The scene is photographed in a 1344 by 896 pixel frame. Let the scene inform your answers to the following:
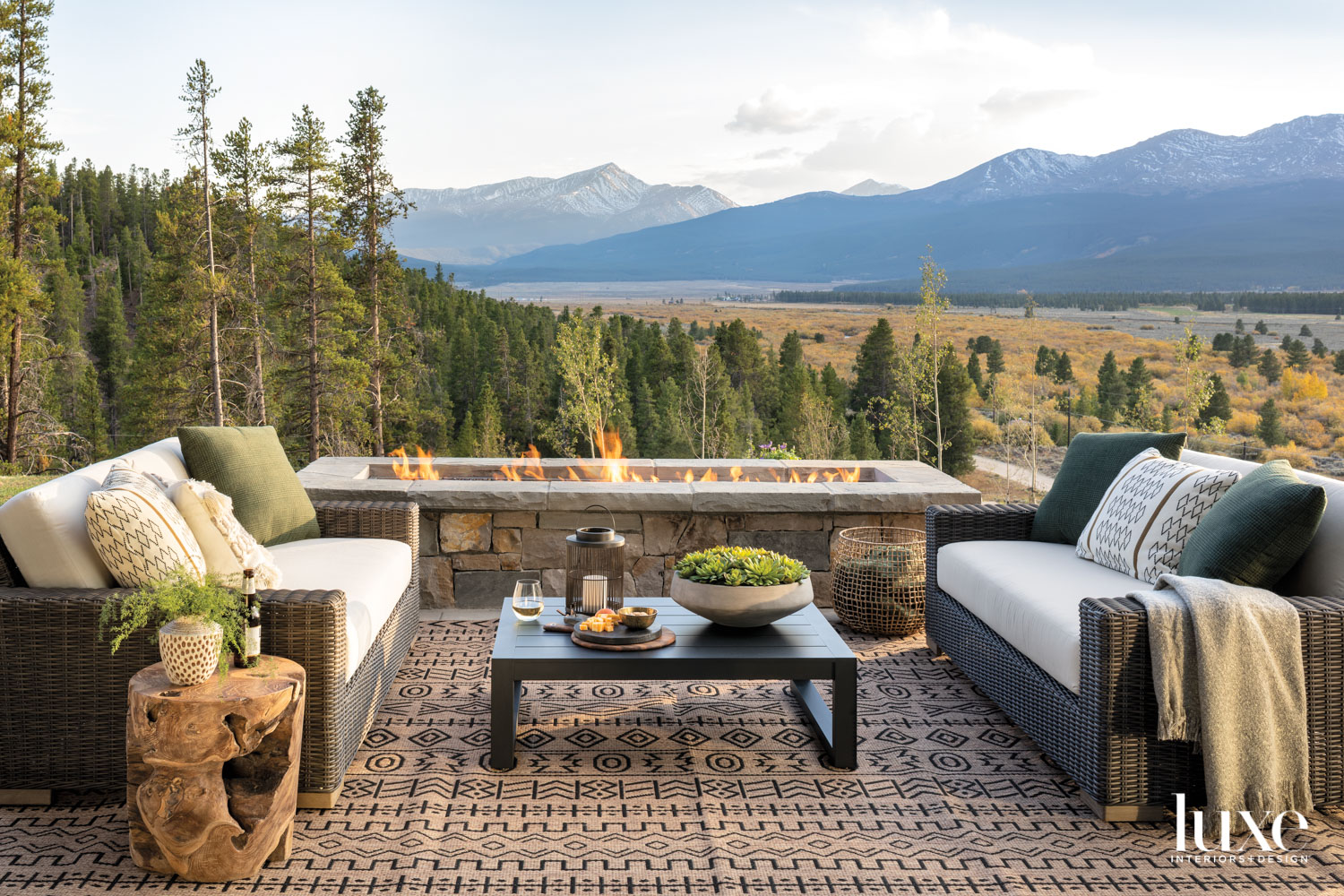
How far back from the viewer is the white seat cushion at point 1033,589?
273 centimetres

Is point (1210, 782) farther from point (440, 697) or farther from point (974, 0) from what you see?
point (974, 0)

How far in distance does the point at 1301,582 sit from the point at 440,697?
274 cm

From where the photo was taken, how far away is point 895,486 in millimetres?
4660

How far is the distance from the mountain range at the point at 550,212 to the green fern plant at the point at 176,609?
163 meters

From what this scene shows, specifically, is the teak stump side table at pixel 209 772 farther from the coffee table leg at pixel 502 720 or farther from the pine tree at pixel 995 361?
the pine tree at pixel 995 361

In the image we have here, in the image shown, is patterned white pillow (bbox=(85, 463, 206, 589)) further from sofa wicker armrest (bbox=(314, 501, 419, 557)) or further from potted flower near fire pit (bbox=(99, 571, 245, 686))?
sofa wicker armrest (bbox=(314, 501, 419, 557))

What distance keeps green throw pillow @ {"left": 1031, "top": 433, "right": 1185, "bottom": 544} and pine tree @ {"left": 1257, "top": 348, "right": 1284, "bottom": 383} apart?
2300 centimetres

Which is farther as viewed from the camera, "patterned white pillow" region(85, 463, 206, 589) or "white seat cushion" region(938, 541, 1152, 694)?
"white seat cushion" region(938, 541, 1152, 694)

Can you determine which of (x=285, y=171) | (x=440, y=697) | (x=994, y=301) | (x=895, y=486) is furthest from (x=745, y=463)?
(x=994, y=301)

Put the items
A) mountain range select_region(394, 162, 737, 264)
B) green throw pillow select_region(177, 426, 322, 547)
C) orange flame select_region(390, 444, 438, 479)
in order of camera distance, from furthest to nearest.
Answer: mountain range select_region(394, 162, 737, 264)
orange flame select_region(390, 444, 438, 479)
green throw pillow select_region(177, 426, 322, 547)

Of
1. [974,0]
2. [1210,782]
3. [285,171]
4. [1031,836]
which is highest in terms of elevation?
[285,171]

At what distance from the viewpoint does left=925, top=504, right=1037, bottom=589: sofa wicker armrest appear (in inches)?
151

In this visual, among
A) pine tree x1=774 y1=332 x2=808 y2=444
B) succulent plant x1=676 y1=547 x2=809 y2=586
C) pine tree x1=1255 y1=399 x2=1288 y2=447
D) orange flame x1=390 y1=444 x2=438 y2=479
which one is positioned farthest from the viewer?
pine tree x1=774 y1=332 x2=808 y2=444

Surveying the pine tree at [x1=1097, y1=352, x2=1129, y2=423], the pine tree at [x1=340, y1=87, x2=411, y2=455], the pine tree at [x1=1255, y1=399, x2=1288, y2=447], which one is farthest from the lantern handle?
the pine tree at [x1=340, y1=87, x2=411, y2=455]
